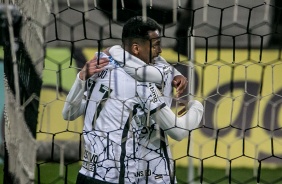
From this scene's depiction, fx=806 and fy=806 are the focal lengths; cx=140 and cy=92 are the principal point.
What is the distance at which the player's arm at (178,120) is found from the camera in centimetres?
164

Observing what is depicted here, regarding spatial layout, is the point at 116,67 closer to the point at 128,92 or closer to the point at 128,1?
the point at 128,92

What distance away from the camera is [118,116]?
168cm

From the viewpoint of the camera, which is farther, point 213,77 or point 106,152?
point 213,77

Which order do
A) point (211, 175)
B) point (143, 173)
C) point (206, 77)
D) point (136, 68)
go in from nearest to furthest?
point (136, 68) < point (143, 173) < point (211, 175) < point (206, 77)

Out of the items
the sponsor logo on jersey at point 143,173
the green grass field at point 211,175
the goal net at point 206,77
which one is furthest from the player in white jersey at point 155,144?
the green grass field at point 211,175

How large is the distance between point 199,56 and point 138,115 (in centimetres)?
134

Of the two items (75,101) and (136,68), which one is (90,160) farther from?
(136,68)

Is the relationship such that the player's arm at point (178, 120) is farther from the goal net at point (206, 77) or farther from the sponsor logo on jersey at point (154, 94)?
the goal net at point (206, 77)

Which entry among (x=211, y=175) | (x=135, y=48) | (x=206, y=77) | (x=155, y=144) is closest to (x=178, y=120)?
(x=155, y=144)

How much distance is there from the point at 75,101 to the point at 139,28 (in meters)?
0.21

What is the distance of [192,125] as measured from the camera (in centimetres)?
168

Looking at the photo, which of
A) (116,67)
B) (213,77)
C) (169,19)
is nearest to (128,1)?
(169,19)

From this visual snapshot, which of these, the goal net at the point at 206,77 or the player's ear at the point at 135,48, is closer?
→ the player's ear at the point at 135,48

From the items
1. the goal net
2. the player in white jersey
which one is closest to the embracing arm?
the player in white jersey
